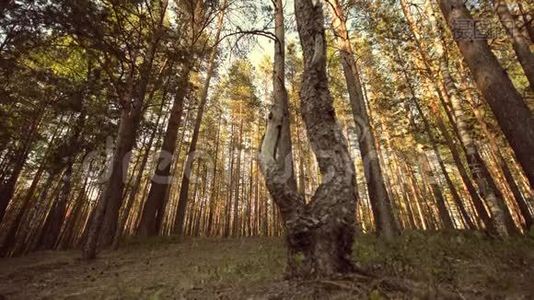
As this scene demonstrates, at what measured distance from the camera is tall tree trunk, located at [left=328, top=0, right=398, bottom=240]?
7.45 metres

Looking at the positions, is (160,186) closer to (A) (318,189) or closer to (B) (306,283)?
(A) (318,189)

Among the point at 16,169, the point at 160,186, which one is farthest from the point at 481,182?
the point at 16,169

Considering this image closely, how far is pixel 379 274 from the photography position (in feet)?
10.5

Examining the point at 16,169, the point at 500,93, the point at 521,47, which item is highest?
the point at 521,47

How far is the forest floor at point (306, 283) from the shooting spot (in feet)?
9.09

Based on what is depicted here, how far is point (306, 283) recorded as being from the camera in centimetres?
284

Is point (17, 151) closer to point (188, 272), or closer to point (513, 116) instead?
point (188, 272)

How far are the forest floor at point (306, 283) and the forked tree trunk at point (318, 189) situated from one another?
0.26 m

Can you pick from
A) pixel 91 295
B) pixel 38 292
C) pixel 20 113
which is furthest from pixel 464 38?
pixel 20 113

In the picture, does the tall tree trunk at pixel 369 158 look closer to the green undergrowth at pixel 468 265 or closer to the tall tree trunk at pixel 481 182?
the green undergrowth at pixel 468 265

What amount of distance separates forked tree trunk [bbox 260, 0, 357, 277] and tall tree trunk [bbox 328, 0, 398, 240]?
3529mm

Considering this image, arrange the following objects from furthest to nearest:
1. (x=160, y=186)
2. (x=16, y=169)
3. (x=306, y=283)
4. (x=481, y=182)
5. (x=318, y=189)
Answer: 1. (x=160, y=186)
2. (x=16, y=169)
3. (x=481, y=182)
4. (x=318, y=189)
5. (x=306, y=283)

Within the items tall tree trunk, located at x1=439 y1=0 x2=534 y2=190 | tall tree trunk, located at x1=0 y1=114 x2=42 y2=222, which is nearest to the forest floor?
tall tree trunk, located at x1=439 y1=0 x2=534 y2=190

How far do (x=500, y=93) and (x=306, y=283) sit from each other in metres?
4.77
